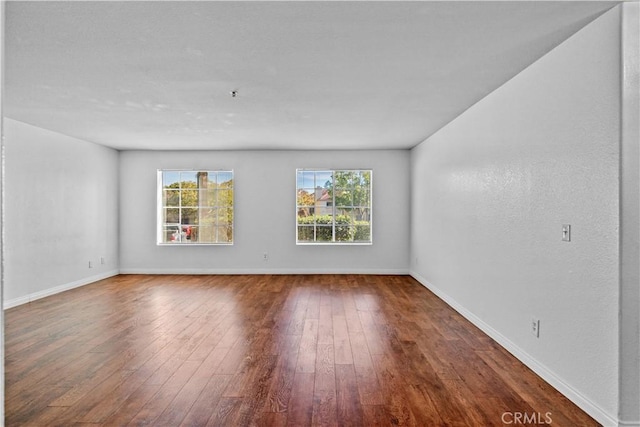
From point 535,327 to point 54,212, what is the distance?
6.21 metres

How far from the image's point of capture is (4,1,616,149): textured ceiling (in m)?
2.28

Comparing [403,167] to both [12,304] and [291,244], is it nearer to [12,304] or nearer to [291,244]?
[291,244]

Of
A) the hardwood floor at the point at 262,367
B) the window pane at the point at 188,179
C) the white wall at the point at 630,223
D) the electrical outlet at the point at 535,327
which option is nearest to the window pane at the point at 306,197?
the window pane at the point at 188,179

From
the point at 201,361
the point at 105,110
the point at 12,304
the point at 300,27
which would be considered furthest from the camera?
the point at 12,304

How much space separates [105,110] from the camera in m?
4.45

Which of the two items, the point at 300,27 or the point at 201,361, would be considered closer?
the point at 300,27

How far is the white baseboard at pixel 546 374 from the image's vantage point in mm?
2229

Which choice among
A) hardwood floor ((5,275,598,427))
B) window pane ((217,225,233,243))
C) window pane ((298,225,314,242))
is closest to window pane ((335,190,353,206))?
window pane ((298,225,314,242))

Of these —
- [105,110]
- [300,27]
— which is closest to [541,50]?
[300,27]

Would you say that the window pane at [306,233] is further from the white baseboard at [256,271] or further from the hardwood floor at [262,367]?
the hardwood floor at [262,367]

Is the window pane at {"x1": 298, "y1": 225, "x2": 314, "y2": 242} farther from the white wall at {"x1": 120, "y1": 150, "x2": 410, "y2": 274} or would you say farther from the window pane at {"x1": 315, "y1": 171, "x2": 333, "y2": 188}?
the window pane at {"x1": 315, "y1": 171, "x2": 333, "y2": 188}

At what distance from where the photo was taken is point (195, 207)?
7566mm

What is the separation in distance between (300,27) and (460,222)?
311 cm

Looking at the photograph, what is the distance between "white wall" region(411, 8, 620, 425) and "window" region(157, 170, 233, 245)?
4626mm
